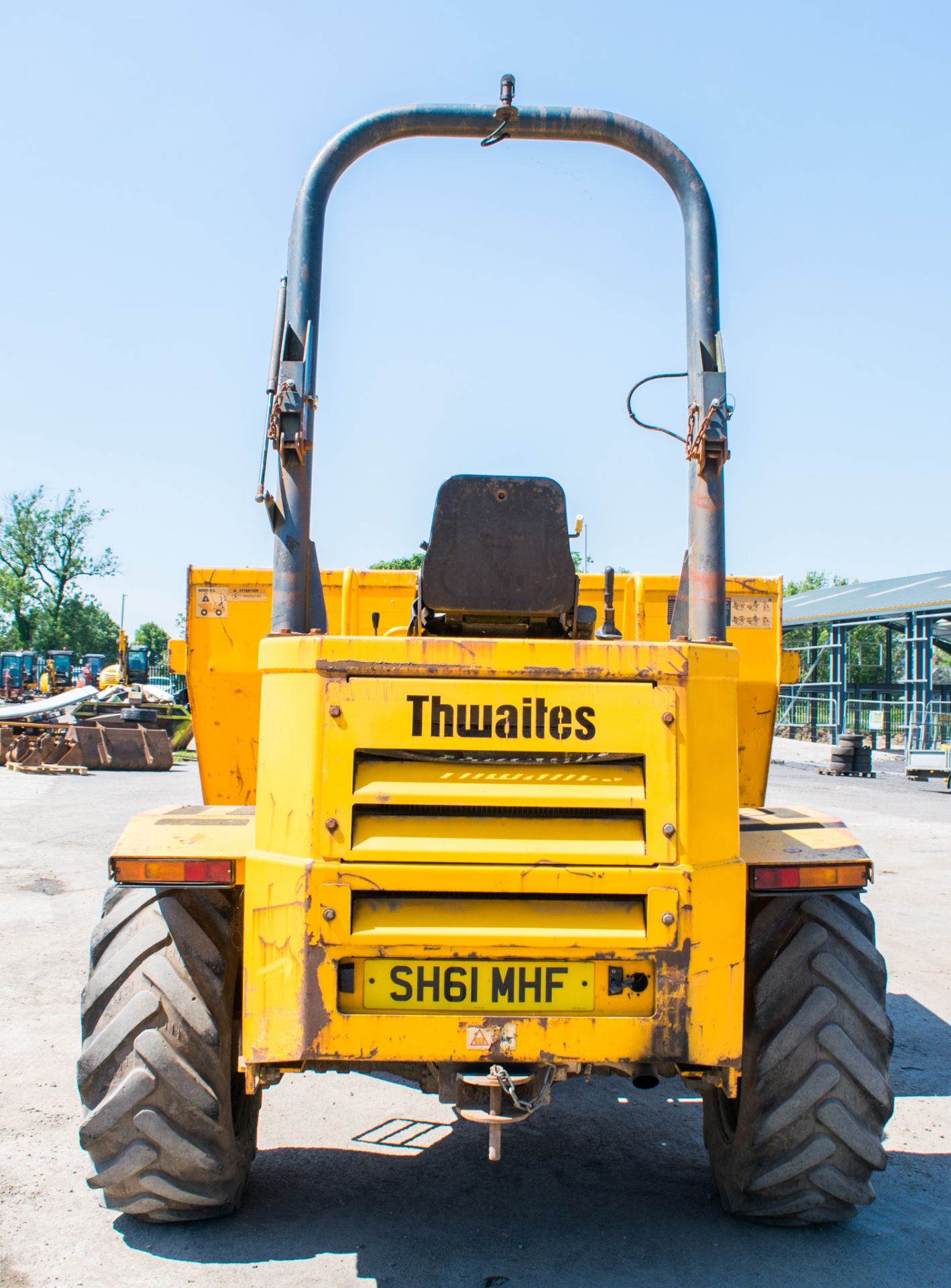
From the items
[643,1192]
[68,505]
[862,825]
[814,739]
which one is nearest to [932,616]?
[814,739]

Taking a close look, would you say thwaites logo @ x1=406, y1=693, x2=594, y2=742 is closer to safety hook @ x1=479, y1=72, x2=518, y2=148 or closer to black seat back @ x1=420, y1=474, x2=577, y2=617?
black seat back @ x1=420, y1=474, x2=577, y2=617

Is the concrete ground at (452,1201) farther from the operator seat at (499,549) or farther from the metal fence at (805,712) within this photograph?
the metal fence at (805,712)

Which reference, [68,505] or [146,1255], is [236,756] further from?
[68,505]

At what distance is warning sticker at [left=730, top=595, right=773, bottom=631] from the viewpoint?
18.9 ft

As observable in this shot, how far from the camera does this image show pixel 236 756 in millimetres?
5613

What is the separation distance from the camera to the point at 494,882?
3.29m

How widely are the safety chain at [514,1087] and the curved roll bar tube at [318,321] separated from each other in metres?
1.46

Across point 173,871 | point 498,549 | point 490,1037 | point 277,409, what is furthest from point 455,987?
point 277,409

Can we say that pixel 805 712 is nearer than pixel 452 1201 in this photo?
No

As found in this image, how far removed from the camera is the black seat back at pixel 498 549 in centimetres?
386

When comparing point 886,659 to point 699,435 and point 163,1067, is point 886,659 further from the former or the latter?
point 163,1067

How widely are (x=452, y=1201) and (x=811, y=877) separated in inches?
70.6

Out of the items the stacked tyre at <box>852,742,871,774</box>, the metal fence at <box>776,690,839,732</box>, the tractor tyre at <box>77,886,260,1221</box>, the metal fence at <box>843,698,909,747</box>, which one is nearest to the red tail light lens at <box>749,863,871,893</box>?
the tractor tyre at <box>77,886,260,1221</box>

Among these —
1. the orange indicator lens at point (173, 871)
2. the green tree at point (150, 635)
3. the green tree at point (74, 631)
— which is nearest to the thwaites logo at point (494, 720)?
the orange indicator lens at point (173, 871)
